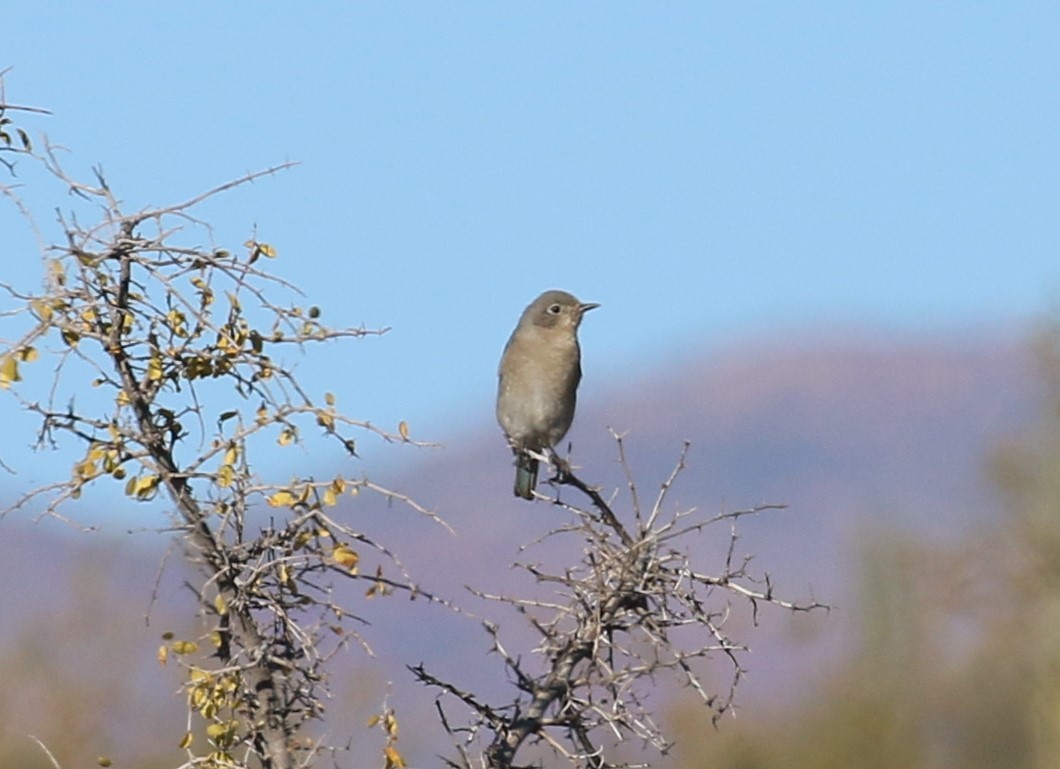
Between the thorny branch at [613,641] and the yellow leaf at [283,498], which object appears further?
the thorny branch at [613,641]

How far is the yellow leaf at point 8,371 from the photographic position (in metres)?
4.33

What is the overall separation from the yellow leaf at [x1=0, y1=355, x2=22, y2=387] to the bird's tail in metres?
4.78

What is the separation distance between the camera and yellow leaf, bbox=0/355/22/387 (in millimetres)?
4328

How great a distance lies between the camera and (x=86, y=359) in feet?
14.6

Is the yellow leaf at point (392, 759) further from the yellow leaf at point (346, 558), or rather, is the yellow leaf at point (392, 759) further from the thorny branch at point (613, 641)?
the yellow leaf at point (346, 558)

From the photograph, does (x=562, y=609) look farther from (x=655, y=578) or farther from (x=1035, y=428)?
(x=1035, y=428)

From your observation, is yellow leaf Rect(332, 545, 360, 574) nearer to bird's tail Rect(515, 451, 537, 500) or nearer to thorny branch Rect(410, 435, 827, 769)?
thorny branch Rect(410, 435, 827, 769)

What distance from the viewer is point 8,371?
4332mm

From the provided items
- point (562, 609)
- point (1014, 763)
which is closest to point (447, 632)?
point (1014, 763)

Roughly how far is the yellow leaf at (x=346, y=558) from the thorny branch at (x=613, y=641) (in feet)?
1.06

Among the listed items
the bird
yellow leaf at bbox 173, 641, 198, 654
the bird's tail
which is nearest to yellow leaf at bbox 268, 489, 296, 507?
yellow leaf at bbox 173, 641, 198, 654

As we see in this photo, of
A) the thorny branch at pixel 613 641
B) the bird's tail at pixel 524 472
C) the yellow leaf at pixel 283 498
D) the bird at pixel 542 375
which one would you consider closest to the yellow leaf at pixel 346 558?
the yellow leaf at pixel 283 498

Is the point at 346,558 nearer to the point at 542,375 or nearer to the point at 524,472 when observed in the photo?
the point at 524,472

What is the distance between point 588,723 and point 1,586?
179 meters
